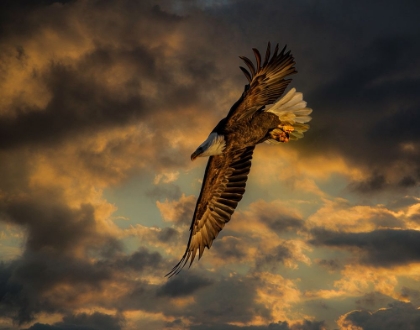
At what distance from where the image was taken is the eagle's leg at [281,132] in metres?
13.5

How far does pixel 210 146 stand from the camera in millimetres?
12461

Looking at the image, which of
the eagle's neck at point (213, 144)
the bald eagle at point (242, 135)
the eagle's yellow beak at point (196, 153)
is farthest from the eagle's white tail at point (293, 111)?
the eagle's yellow beak at point (196, 153)

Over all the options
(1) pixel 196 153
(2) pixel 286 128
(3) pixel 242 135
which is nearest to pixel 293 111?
(2) pixel 286 128

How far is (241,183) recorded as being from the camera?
14.2 m

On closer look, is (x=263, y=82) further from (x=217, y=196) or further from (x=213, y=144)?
(x=217, y=196)

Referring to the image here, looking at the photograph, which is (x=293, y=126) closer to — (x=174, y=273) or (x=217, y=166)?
(x=217, y=166)

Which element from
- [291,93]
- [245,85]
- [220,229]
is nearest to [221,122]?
[245,85]

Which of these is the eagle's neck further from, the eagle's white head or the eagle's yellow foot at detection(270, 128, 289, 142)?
the eagle's yellow foot at detection(270, 128, 289, 142)

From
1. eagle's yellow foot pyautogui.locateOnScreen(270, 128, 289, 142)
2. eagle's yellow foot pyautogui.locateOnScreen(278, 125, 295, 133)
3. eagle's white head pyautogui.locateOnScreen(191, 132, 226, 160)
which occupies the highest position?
eagle's yellow foot pyautogui.locateOnScreen(278, 125, 295, 133)

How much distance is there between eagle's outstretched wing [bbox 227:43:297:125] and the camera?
41.5 feet

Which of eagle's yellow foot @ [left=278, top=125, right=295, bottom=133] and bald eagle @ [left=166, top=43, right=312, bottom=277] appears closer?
bald eagle @ [left=166, top=43, right=312, bottom=277]

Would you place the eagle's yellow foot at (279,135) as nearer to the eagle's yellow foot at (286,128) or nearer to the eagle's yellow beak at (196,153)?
the eagle's yellow foot at (286,128)

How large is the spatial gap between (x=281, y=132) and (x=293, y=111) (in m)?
0.51

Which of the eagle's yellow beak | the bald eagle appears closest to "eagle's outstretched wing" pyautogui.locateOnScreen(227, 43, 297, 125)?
the bald eagle
